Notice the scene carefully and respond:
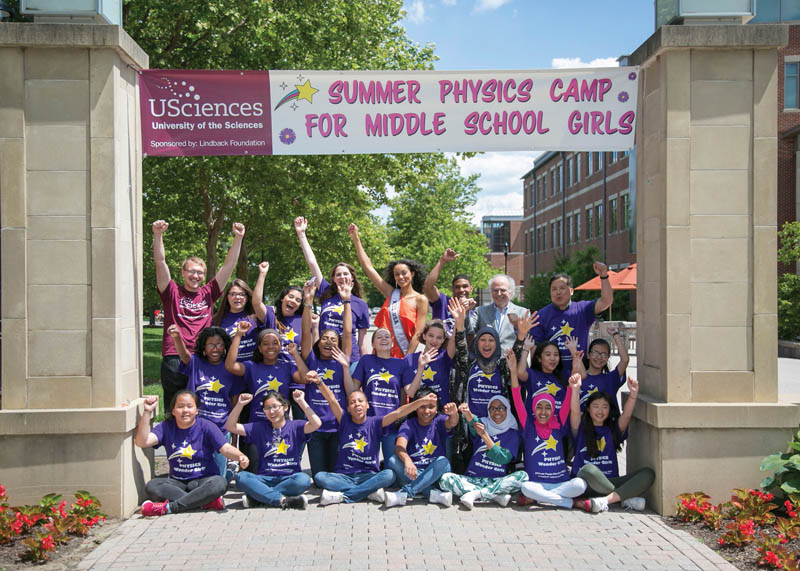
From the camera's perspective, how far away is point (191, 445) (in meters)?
6.20

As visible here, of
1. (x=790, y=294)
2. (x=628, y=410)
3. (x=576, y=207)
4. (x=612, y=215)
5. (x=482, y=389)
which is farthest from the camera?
(x=576, y=207)

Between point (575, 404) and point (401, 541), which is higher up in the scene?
point (575, 404)

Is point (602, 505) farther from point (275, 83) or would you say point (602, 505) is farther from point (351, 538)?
point (275, 83)

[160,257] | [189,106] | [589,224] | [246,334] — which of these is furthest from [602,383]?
[589,224]

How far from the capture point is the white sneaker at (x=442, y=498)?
618cm

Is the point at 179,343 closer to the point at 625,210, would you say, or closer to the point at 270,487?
the point at 270,487

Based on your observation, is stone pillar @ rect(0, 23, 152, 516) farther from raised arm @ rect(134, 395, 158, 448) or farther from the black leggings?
the black leggings

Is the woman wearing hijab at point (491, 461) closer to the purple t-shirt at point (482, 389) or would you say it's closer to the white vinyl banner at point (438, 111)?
the purple t-shirt at point (482, 389)

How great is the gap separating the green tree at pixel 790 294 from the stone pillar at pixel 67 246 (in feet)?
69.3

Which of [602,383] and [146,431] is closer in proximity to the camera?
[146,431]

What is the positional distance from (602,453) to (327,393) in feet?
8.07

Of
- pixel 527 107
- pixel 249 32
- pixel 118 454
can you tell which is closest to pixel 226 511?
Result: pixel 118 454

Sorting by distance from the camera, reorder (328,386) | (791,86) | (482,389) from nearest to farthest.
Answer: (482,389)
(328,386)
(791,86)

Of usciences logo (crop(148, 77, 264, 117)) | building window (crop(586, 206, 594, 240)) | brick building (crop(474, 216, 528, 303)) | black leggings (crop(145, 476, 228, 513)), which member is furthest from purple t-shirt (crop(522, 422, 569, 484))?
brick building (crop(474, 216, 528, 303))
